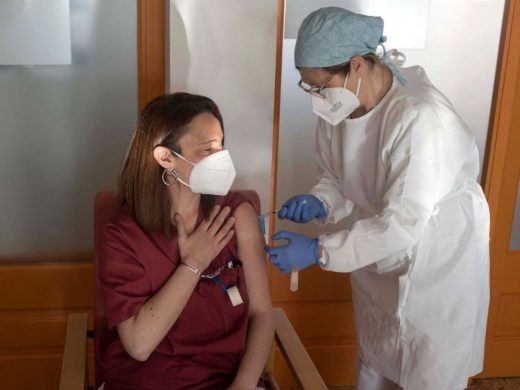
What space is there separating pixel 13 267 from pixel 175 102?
1.11 metres

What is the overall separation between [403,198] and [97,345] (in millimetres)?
921

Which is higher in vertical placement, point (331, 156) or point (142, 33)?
point (142, 33)

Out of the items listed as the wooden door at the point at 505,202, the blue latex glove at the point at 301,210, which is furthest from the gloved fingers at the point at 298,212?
the wooden door at the point at 505,202

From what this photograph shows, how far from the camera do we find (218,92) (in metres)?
2.17

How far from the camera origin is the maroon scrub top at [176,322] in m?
1.56

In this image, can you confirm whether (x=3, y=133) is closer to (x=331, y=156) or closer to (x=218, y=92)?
(x=218, y=92)

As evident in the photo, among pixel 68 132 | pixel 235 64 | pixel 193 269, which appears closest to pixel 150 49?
pixel 235 64

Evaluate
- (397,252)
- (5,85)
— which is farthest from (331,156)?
(5,85)

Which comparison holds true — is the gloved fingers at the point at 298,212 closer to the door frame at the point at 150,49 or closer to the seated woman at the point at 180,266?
the seated woman at the point at 180,266

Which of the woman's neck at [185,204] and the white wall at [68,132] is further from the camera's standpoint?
the white wall at [68,132]

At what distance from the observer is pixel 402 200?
161 centimetres

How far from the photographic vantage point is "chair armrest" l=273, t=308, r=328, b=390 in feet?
5.18

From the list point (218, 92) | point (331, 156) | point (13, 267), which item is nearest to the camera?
point (331, 156)

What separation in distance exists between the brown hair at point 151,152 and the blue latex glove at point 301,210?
423 mm
